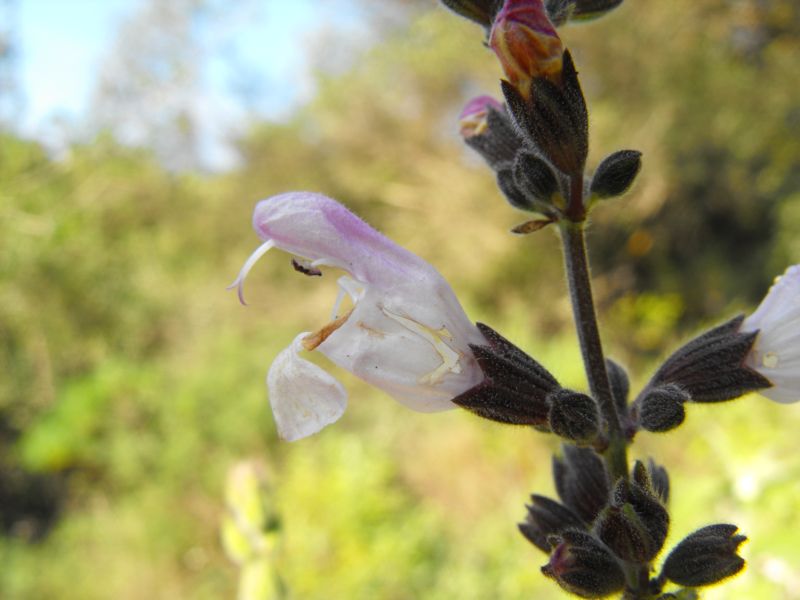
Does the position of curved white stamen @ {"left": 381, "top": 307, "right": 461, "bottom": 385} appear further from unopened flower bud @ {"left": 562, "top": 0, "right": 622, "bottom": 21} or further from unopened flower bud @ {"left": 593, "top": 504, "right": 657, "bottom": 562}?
unopened flower bud @ {"left": 562, "top": 0, "right": 622, "bottom": 21}

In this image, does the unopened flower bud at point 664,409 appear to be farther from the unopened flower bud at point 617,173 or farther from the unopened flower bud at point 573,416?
the unopened flower bud at point 617,173

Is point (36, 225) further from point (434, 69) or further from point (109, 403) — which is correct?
point (434, 69)

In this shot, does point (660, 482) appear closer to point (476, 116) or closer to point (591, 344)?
point (591, 344)

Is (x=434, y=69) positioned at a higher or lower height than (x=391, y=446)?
higher

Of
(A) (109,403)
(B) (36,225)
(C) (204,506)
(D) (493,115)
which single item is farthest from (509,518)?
(A) (109,403)

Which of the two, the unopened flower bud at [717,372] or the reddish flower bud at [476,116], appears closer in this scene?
the unopened flower bud at [717,372]

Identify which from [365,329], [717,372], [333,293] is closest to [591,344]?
[717,372]

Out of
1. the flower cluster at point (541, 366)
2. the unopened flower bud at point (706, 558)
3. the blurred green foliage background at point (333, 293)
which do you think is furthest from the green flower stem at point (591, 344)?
the blurred green foliage background at point (333, 293)
